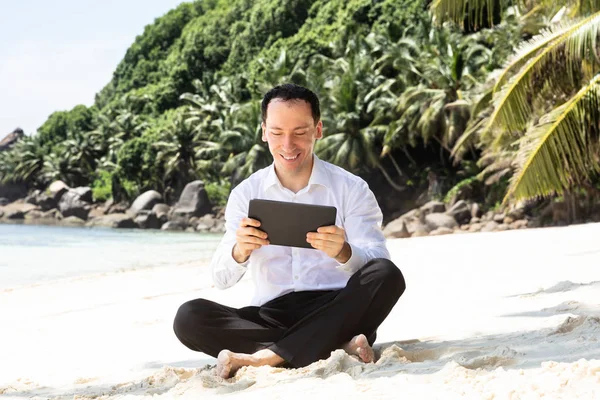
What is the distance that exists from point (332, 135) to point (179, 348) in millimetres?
28356

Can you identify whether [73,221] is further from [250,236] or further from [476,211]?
[250,236]

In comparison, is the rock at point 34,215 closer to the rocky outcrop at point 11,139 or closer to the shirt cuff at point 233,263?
the rocky outcrop at point 11,139

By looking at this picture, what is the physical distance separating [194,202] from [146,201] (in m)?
5.10

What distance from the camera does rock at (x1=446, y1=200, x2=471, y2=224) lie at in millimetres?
26328

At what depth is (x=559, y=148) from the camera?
28.8ft

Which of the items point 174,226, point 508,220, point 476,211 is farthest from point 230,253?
point 174,226

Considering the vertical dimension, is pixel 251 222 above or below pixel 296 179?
below

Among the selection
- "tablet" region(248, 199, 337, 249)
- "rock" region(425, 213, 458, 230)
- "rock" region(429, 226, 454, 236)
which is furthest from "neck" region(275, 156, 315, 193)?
"rock" region(425, 213, 458, 230)

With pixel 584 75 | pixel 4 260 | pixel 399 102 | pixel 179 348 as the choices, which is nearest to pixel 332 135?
pixel 399 102

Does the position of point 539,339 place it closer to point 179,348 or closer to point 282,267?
point 282,267

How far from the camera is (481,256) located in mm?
9734

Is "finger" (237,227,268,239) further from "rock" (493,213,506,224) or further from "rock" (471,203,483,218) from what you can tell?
"rock" (471,203,483,218)

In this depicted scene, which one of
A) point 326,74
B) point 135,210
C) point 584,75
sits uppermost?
point 326,74

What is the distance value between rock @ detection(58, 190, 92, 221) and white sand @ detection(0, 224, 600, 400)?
43403mm
